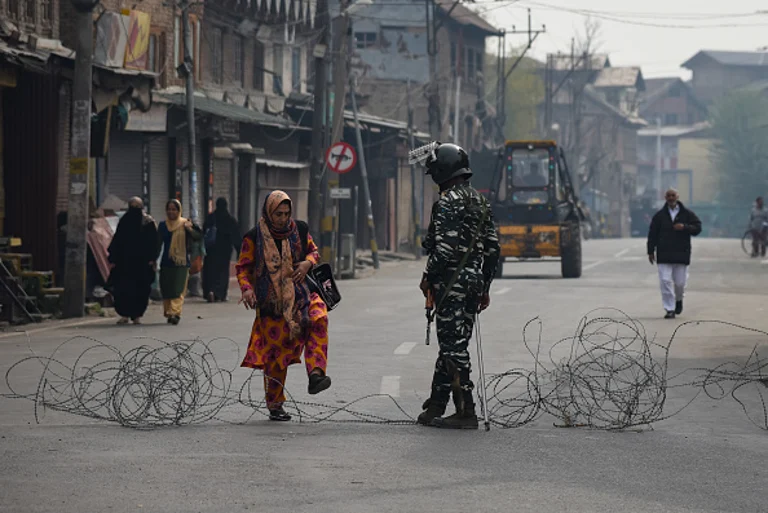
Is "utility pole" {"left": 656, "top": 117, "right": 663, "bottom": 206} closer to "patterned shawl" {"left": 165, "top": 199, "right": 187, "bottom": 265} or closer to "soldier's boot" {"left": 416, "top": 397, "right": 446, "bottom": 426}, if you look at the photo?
"patterned shawl" {"left": 165, "top": 199, "right": 187, "bottom": 265}

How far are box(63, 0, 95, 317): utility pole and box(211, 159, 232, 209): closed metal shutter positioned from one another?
14.8 m

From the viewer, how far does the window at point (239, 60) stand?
129 feet

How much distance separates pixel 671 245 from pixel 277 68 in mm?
23674

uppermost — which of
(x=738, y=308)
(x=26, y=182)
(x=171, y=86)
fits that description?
(x=171, y=86)

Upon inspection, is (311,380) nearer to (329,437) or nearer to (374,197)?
(329,437)

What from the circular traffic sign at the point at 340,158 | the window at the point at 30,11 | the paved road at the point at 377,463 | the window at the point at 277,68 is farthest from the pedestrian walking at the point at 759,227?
the paved road at the point at 377,463

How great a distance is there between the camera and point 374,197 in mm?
54562

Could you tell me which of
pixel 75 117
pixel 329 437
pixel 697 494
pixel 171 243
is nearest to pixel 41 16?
pixel 75 117

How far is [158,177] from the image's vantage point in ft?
105

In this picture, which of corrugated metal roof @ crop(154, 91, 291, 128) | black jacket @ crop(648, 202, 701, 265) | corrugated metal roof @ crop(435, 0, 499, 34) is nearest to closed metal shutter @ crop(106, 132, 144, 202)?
corrugated metal roof @ crop(154, 91, 291, 128)

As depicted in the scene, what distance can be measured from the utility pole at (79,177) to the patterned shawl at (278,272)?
10.8 m

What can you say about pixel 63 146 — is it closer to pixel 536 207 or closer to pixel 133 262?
pixel 133 262

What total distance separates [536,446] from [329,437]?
1.27 metres

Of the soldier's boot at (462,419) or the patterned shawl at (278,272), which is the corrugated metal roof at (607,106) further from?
the soldier's boot at (462,419)
